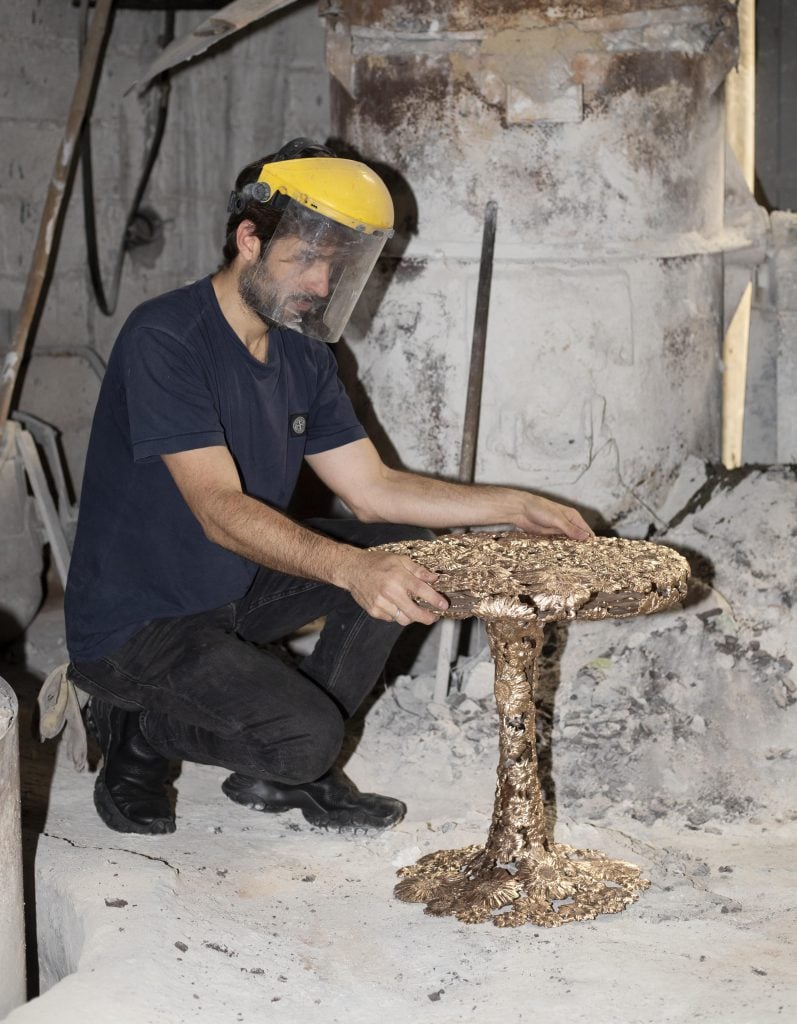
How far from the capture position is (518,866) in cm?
293

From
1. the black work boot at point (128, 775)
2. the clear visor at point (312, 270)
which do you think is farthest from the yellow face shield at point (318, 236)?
the black work boot at point (128, 775)

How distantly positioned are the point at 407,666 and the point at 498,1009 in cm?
210

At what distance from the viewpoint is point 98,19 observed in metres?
4.75

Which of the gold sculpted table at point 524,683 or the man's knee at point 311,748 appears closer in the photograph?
the gold sculpted table at point 524,683

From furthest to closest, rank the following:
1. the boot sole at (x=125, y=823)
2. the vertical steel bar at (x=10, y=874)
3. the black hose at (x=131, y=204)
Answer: the black hose at (x=131, y=204) < the boot sole at (x=125, y=823) < the vertical steel bar at (x=10, y=874)

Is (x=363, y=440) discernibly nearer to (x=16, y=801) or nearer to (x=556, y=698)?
(x=556, y=698)

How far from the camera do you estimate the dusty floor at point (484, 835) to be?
2572 mm

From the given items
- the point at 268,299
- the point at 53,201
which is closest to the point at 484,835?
the point at 268,299

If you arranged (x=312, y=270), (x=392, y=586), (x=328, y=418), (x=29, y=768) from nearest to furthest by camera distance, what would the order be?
(x=392, y=586) → (x=312, y=270) → (x=328, y=418) → (x=29, y=768)

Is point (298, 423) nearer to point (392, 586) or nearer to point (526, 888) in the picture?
point (392, 586)

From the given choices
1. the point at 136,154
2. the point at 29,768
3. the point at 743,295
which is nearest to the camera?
the point at 29,768

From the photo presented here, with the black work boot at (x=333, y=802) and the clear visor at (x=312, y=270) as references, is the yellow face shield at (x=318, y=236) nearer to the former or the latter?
the clear visor at (x=312, y=270)

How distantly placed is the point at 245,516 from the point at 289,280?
0.56 m

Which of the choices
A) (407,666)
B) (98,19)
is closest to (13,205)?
(98,19)
